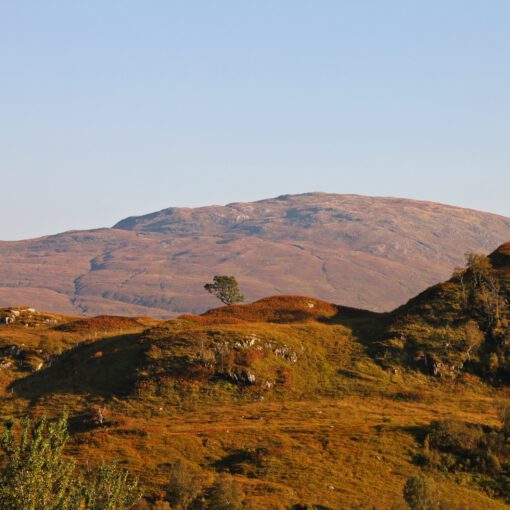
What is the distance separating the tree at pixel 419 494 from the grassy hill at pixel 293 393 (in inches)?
60.4

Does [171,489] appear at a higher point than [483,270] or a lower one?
lower

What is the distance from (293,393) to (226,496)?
3689 centimetres

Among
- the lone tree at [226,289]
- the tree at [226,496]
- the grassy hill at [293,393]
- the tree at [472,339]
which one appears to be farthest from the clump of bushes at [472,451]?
the lone tree at [226,289]

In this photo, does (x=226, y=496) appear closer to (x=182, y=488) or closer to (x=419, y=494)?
(x=182, y=488)

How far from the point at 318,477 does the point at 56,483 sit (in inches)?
1227

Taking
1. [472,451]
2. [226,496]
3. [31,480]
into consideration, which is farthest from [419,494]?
[31,480]

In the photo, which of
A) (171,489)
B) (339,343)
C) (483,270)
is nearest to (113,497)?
(171,489)

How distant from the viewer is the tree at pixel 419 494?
5716cm

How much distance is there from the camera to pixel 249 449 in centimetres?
7094

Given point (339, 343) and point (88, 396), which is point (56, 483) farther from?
point (339, 343)

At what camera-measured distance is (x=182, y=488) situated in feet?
194

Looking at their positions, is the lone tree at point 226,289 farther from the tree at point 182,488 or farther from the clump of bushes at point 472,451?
the tree at point 182,488

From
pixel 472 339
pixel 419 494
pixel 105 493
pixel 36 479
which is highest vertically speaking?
pixel 472 339

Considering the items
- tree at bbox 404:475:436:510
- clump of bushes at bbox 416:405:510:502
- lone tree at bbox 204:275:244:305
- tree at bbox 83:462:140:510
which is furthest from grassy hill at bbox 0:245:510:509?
lone tree at bbox 204:275:244:305
